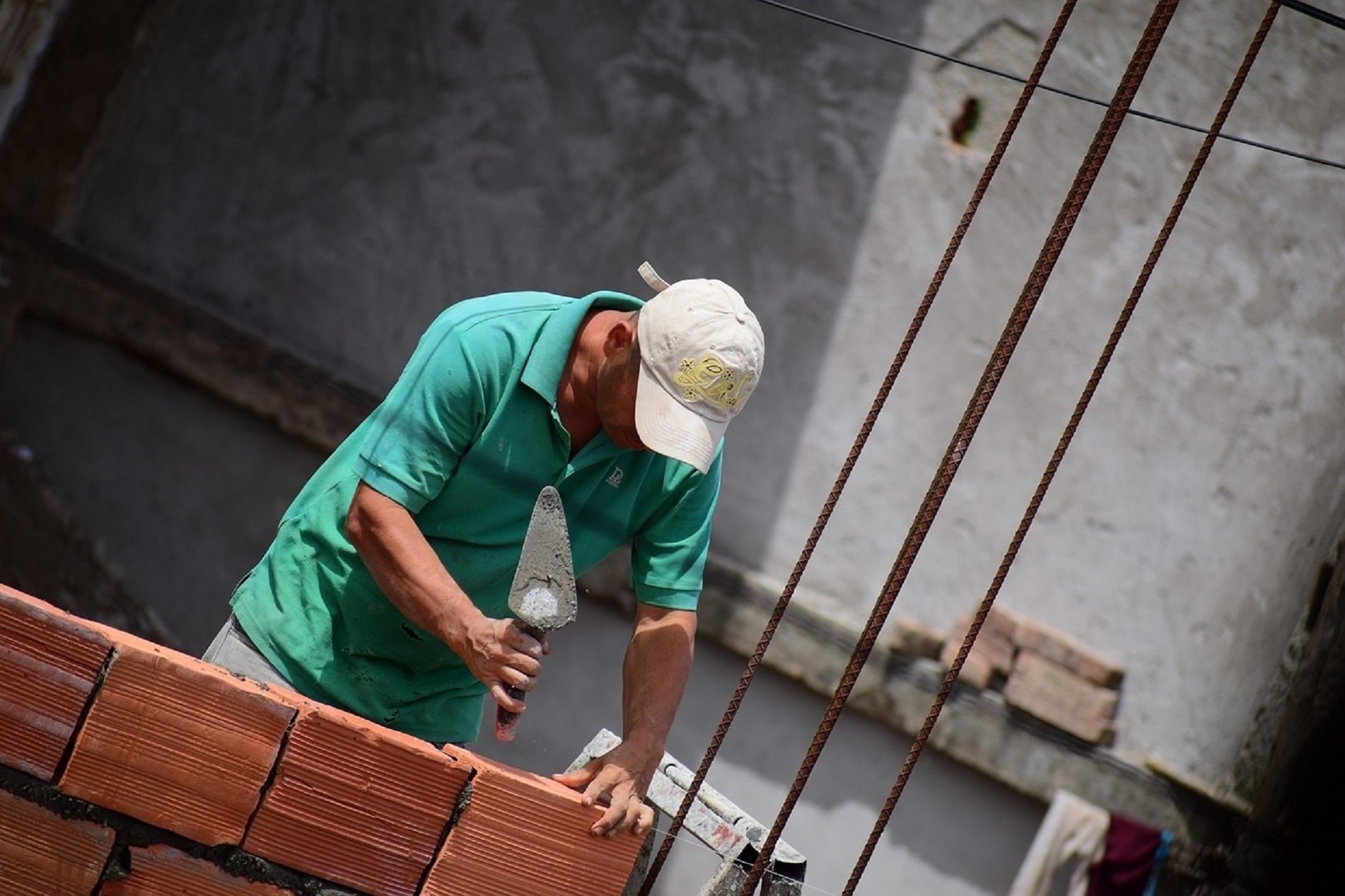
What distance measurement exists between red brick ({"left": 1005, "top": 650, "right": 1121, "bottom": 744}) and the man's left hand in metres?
3.27

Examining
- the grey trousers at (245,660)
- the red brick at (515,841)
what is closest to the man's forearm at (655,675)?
the red brick at (515,841)

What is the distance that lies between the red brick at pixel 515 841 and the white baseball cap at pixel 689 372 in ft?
2.29

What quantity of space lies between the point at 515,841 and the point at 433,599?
1.59 ft

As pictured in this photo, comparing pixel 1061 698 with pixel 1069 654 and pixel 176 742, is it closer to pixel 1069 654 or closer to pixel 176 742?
pixel 1069 654

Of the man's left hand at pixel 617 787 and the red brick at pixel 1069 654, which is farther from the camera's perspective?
the red brick at pixel 1069 654

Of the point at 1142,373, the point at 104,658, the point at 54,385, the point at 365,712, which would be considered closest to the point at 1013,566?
the point at 1142,373

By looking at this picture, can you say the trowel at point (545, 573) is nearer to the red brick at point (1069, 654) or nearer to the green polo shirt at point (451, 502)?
the green polo shirt at point (451, 502)

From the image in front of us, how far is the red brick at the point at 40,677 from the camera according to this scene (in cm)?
238

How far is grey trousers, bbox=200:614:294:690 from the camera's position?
2951 millimetres

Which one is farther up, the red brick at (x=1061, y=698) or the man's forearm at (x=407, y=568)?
the red brick at (x=1061, y=698)

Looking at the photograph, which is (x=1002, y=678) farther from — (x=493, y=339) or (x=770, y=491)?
(x=493, y=339)

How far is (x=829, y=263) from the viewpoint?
6027 millimetres

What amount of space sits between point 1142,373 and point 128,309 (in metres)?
4.68

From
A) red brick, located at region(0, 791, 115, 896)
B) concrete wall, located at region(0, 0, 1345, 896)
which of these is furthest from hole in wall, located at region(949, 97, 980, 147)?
red brick, located at region(0, 791, 115, 896)
